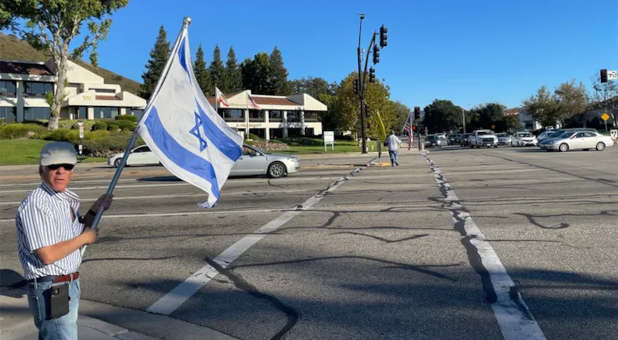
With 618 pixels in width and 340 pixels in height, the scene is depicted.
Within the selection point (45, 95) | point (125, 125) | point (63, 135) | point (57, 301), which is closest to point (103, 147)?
point (63, 135)

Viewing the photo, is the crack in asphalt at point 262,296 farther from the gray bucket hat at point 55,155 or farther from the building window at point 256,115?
the building window at point 256,115

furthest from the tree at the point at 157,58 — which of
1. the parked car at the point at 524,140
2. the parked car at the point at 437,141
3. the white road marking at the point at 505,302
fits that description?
the white road marking at the point at 505,302

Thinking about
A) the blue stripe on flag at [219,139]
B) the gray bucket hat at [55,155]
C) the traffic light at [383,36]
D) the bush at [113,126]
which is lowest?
the gray bucket hat at [55,155]

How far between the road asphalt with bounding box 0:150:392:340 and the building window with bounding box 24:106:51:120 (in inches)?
2500

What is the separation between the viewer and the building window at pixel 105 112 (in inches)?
2539

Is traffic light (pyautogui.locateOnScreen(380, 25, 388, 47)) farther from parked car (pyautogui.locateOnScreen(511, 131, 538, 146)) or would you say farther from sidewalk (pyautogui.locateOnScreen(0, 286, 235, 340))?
parked car (pyautogui.locateOnScreen(511, 131, 538, 146))

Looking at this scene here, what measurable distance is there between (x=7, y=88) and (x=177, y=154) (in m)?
66.0

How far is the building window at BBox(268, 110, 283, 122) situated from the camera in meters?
75.3

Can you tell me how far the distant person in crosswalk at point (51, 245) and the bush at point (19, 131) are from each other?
157ft

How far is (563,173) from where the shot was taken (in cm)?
1636

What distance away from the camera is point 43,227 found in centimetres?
262

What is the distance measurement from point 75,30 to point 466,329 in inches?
1943

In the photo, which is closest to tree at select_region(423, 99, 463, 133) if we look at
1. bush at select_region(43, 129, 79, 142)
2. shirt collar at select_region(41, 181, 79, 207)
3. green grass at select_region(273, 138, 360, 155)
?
green grass at select_region(273, 138, 360, 155)

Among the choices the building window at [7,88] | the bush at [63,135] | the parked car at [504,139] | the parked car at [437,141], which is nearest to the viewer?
the bush at [63,135]
